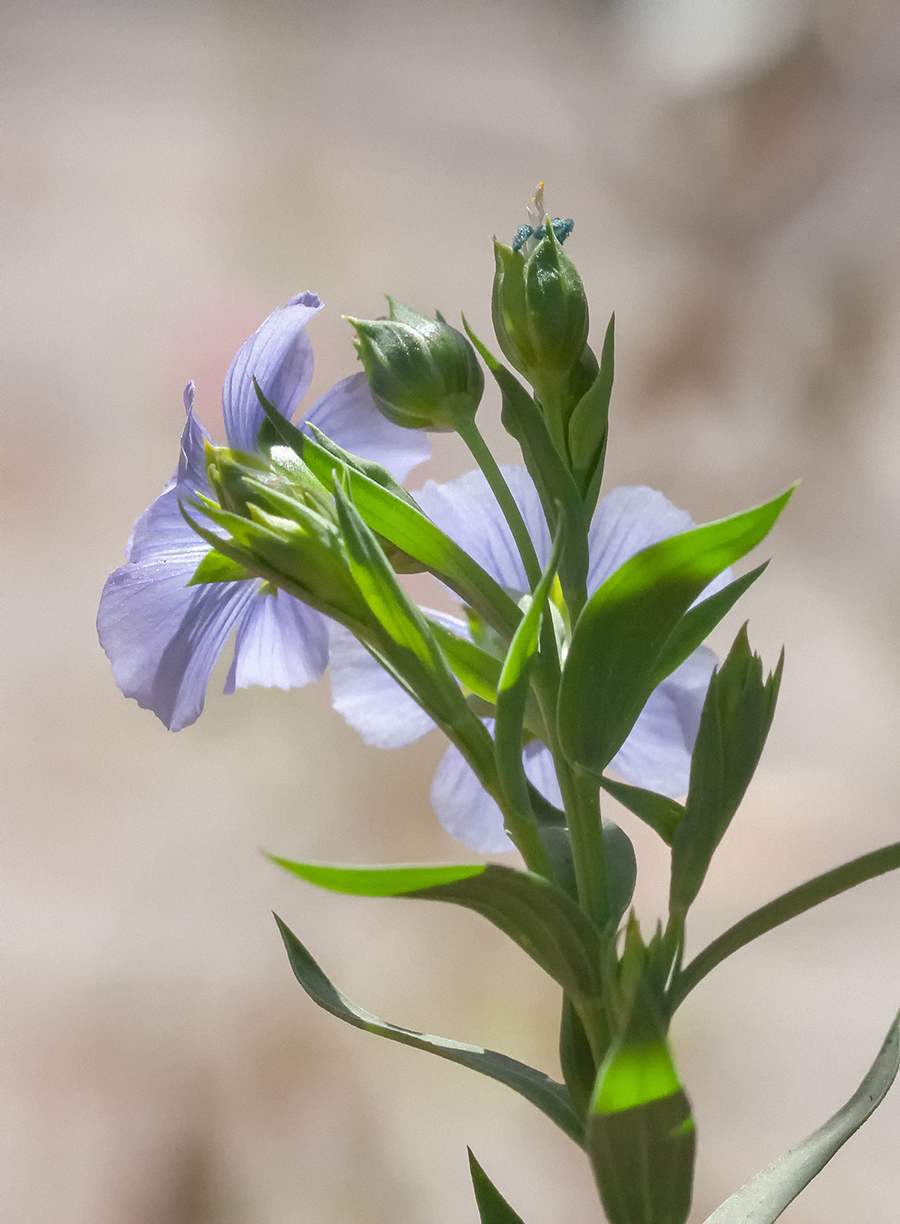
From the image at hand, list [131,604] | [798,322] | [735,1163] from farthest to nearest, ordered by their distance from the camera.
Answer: [798,322] → [735,1163] → [131,604]

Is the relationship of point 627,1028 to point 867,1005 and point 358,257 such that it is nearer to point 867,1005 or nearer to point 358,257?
point 867,1005

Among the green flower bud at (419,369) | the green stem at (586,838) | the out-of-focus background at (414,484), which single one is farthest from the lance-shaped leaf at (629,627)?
the out-of-focus background at (414,484)

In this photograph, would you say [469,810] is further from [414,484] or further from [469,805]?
[414,484]

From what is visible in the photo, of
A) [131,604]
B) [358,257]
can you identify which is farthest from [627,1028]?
[358,257]

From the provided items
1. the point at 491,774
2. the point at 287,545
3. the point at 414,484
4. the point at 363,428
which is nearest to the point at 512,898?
the point at 491,774

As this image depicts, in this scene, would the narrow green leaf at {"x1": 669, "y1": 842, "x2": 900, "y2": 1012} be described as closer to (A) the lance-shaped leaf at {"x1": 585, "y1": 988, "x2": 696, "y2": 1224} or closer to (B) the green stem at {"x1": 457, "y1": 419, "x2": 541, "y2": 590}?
(A) the lance-shaped leaf at {"x1": 585, "y1": 988, "x2": 696, "y2": 1224}
